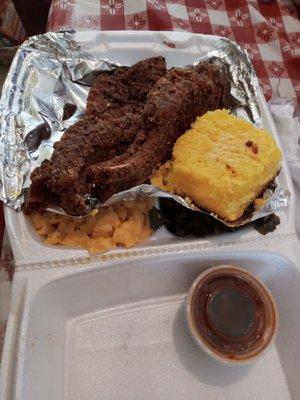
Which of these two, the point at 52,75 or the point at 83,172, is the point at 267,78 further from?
the point at 83,172

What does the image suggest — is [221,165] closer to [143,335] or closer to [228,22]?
[143,335]

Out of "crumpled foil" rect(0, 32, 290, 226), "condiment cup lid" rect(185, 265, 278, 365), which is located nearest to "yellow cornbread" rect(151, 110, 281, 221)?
"crumpled foil" rect(0, 32, 290, 226)

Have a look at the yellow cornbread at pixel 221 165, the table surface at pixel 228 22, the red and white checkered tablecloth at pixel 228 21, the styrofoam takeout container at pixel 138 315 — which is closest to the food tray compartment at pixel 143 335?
Answer: the styrofoam takeout container at pixel 138 315

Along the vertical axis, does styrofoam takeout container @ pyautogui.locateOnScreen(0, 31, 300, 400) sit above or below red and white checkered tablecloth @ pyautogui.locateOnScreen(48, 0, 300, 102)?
below

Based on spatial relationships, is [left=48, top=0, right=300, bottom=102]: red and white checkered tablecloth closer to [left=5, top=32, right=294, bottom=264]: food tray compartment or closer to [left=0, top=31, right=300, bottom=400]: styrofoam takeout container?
[left=5, top=32, right=294, bottom=264]: food tray compartment

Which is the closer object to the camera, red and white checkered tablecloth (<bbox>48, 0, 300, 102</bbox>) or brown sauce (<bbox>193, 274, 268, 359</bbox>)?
brown sauce (<bbox>193, 274, 268, 359</bbox>)

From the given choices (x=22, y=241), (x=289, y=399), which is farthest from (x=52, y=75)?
(x=289, y=399)
